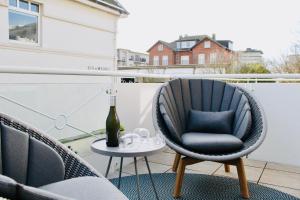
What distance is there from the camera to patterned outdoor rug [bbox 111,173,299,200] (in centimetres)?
247

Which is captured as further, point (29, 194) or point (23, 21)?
point (23, 21)

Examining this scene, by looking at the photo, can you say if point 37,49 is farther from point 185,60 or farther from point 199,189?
point 185,60

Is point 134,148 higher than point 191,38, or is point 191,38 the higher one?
point 191,38

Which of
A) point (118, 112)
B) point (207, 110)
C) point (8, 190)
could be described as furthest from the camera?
point (118, 112)

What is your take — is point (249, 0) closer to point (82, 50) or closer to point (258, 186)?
point (82, 50)

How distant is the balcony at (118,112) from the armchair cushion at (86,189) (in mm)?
848

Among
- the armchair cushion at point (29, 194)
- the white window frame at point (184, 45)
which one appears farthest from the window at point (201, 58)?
the armchair cushion at point (29, 194)

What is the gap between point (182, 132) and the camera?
2.87 meters

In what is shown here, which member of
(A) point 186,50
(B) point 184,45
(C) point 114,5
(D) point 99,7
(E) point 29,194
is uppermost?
(B) point 184,45

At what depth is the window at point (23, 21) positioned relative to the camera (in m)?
7.78

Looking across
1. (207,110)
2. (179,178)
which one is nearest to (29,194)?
(179,178)

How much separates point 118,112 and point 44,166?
1820mm

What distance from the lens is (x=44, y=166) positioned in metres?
1.50

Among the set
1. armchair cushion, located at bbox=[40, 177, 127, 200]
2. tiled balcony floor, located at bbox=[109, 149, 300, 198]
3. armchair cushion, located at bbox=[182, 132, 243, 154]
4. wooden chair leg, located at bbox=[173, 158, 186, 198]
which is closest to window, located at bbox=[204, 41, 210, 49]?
tiled balcony floor, located at bbox=[109, 149, 300, 198]
